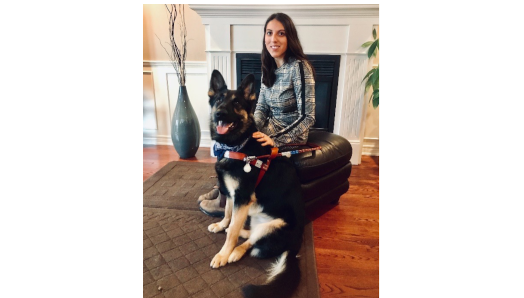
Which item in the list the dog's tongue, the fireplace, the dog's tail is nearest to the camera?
the dog's tail

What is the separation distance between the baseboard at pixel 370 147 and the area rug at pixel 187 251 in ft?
1.75

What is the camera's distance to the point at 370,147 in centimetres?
109

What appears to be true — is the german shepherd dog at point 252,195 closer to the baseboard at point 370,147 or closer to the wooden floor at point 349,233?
the wooden floor at point 349,233

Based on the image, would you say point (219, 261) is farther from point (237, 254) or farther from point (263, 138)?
point (263, 138)

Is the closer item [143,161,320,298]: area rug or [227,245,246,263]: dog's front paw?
[143,161,320,298]: area rug

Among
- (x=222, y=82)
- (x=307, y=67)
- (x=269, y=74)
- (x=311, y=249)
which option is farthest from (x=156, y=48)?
(x=311, y=249)

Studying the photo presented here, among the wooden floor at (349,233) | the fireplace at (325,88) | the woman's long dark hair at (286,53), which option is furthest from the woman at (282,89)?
the wooden floor at (349,233)

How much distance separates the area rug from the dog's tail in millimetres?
35

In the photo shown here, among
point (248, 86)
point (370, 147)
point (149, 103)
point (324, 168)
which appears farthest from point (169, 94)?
point (370, 147)

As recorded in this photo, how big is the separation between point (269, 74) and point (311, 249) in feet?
2.91

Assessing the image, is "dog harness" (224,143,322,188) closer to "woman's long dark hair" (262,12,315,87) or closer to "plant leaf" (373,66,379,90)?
"woman's long dark hair" (262,12,315,87)

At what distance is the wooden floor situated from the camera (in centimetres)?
95

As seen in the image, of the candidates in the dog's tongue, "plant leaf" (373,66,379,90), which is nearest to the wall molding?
"plant leaf" (373,66,379,90)
